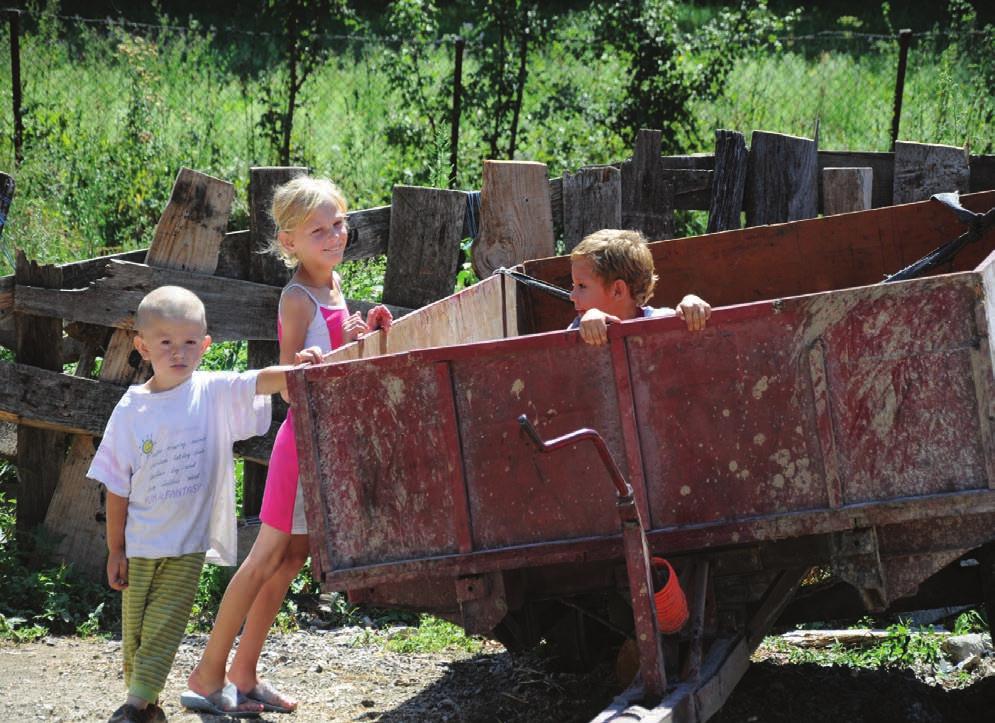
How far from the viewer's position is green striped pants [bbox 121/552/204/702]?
390 centimetres

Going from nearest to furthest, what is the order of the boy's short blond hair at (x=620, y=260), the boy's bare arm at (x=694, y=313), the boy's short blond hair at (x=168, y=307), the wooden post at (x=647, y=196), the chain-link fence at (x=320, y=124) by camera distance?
1. the boy's bare arm at (x=694, y=313)
2. the boy's short blond hair at (x=168, y=307)
3. the boy's short blond hair at (x=620, y=260)
4. the wooden post at (x=647, y=196)
5. the chain-link fence at (x=320, y=124)

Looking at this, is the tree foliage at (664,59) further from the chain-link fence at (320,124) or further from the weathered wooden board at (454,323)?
the weathered wooden board at (454,323)

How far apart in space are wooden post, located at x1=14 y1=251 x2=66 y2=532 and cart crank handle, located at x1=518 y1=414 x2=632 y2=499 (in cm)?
312

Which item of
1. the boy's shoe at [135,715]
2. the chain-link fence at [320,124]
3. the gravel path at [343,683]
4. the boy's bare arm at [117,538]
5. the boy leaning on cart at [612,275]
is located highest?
the chain-link fence at [320,124]

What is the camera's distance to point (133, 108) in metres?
10.1

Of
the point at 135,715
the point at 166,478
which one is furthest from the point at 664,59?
the point at 135,715

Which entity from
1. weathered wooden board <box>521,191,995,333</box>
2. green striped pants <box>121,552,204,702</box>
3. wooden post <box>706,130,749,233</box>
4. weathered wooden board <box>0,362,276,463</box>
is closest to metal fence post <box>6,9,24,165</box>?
weathered wooden board <box>0,362,276,463</box>

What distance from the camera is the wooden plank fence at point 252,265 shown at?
17.3 ft

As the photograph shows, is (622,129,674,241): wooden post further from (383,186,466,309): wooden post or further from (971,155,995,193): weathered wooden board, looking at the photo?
(971,155,995,193): weathered wooden board

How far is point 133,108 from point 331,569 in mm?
7609

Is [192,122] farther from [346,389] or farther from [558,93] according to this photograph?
[346,389]

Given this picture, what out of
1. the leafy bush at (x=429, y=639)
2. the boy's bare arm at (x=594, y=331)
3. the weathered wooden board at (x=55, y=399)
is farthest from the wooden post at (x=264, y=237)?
the boy's bare arm at (x=594, y=331)

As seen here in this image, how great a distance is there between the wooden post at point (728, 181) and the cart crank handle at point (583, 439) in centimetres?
353

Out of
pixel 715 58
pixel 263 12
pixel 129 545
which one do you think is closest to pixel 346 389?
pixel 129 545
